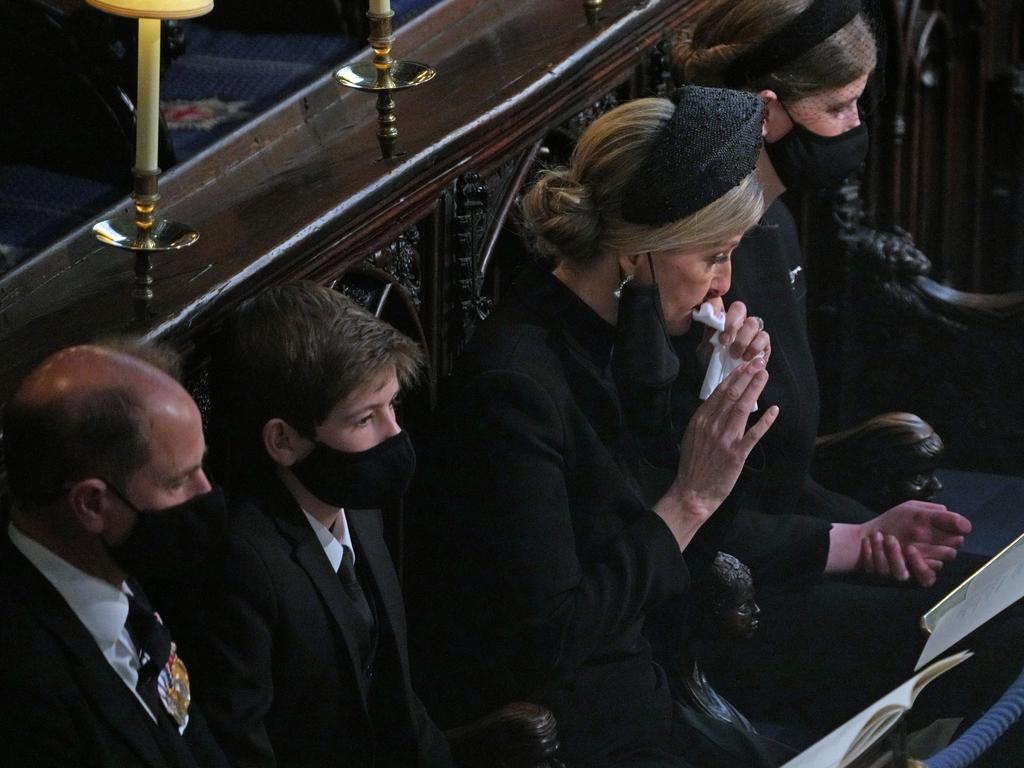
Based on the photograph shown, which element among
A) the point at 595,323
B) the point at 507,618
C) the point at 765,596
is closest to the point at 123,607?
the point at 507,618

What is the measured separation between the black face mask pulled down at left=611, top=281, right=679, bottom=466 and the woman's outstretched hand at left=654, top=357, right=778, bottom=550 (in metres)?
0.06

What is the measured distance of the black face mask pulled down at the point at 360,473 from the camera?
291 cm

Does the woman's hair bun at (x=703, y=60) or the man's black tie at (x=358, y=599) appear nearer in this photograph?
the man's black tie at (x=358, y=599)

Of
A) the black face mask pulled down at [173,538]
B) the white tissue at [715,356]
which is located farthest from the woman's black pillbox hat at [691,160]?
the black face mask pulled down at [173,538]

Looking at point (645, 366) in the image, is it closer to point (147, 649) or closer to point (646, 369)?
point (646, 369)

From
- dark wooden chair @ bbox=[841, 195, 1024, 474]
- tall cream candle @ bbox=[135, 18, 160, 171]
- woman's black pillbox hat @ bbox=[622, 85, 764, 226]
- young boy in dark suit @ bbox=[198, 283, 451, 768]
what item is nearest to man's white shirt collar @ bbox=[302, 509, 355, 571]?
young boy in dark suit @ bbox=[198, 283, 451, 768]

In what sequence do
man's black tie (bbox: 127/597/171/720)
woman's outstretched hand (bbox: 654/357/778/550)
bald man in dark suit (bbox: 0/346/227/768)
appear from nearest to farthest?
bald man in dark suit (bbox: 0/346/227/768), man's black tie (bbox: 127/597/171/720), woman's outstretched hand (bbox: 654/357/778/550)

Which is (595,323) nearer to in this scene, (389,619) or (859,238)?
(389,619)

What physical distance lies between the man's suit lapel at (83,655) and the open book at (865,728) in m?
1.59

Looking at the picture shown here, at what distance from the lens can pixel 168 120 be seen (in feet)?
14.2

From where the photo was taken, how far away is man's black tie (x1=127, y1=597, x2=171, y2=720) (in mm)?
2598

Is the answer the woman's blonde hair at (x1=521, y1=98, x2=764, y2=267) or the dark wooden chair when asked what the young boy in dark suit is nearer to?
the woman's blonde hair at (x1=521, y1=98, x2=764, y2=267)

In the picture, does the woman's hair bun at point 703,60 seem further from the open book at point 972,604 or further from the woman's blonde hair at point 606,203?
the open book at point 972,604

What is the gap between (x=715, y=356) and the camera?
146 inches
